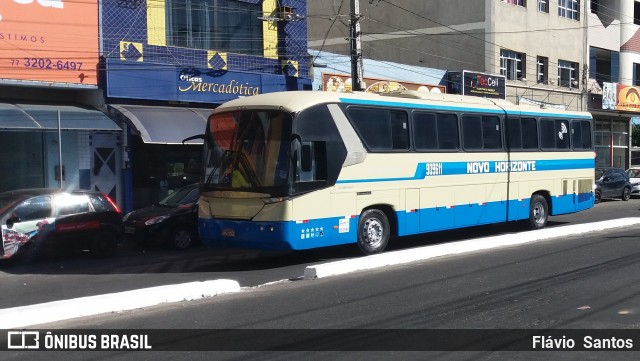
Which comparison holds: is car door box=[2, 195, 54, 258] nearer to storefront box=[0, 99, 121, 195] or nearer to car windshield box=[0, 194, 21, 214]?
car windshield box=[0, 194, 21, 214]

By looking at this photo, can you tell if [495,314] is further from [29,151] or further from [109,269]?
[29,151]

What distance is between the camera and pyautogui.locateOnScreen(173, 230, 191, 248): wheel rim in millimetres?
15242

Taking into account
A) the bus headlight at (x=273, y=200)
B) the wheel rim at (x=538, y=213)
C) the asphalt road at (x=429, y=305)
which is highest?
the bus headlight at (x=273, y=200)

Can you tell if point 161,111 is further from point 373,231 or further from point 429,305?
point 429,305

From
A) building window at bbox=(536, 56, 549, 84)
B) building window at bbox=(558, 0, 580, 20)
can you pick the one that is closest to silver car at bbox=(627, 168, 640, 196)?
building window at bbox=(536, 56, 549, 84)

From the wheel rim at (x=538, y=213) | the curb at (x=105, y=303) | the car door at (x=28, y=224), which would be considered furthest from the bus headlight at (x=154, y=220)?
the wheel rim at (x=538, y=213)

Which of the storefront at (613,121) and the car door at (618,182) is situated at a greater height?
the storefront at (613,121)

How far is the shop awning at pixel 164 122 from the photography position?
58.4 ft

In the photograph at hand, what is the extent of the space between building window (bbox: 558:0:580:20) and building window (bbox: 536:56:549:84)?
3.36 m

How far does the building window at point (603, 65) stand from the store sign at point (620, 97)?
247 cm

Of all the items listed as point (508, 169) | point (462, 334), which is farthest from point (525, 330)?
point (508, 169)

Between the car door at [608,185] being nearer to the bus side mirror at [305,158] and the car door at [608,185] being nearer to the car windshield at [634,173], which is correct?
the car windshield at [634,173]

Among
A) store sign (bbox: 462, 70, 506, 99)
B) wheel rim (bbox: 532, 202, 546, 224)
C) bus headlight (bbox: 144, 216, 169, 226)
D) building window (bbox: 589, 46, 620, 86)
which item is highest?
building window (bbox: 589, 46, 620, 86)

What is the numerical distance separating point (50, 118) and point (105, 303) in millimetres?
10149
